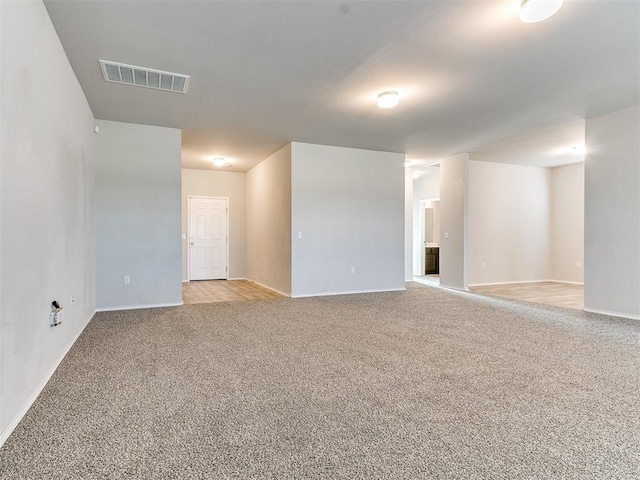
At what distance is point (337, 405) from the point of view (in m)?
2.13

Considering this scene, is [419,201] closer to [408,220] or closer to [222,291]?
[408,220]

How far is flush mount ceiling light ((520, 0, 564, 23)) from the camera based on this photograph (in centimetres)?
230

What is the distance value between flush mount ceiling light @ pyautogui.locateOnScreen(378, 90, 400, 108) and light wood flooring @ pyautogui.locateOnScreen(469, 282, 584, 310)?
4072 millimetres

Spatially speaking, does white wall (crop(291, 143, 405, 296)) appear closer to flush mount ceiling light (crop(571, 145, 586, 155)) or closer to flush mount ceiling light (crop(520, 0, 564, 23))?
flush mount ceiling light (crop(571, 145, 586, 155))

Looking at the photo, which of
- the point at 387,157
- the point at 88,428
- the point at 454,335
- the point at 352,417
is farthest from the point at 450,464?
the point at 387,157

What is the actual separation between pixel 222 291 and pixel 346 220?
9.10 feet

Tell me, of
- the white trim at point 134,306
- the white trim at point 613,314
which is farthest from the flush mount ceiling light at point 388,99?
the white trim at point 134,306

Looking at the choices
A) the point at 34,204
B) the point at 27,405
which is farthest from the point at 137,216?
the point at 27,405

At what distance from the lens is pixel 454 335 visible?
373cm

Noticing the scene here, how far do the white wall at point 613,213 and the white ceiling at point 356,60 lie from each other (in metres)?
0.34

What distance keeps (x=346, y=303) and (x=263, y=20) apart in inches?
156

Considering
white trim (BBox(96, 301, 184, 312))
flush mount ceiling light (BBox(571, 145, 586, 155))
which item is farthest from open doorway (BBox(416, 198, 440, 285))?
white trim (BBox(96, 301, 184, 312))

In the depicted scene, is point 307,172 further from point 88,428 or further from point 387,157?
point 88,428

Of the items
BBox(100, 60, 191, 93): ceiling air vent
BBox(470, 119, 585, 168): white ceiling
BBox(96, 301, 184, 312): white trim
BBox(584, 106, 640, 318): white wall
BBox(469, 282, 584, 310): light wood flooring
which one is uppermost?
BBox(470, 119, 585, 168): white ceiling
